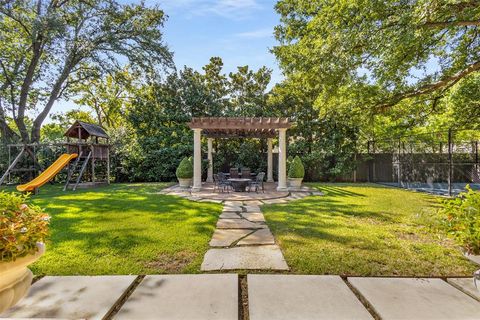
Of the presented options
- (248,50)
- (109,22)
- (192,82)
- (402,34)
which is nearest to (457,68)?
(402,34)

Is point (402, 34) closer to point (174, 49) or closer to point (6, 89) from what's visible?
point (174, 49)

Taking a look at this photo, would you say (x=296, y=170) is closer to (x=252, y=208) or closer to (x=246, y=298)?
(x=252, y=208)

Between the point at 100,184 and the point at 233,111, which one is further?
the point at 233,111

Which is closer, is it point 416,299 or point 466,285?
point 416,299

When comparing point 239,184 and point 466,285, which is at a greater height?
point 239,184

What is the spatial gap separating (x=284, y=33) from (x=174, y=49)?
9.42m

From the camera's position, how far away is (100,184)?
13.0 m

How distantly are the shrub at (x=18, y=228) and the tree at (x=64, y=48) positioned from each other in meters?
15.8

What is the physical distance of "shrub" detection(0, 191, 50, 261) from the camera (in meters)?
1.75

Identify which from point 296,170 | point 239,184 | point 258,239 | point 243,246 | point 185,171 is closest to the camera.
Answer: point 243,246

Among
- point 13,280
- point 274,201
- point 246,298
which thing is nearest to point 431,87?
point 274,201

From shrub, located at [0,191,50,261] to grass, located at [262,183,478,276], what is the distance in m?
2.79

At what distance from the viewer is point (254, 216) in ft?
21.4

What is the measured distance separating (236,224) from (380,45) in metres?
5.60
